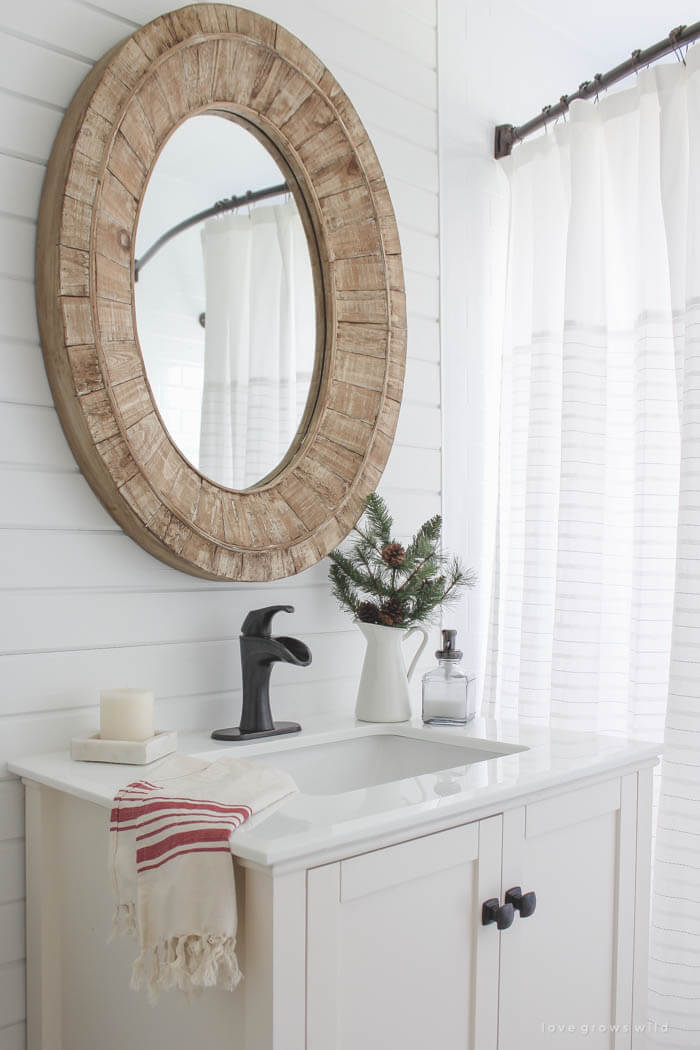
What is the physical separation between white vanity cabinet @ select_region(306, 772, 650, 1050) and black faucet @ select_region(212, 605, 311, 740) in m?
0.42

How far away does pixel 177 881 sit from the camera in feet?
3.04

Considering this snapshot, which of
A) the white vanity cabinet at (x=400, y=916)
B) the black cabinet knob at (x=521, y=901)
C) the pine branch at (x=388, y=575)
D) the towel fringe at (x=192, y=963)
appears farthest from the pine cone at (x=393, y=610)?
the towel fringe at (x=192, y=963)

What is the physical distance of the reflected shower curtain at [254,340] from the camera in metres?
1.47

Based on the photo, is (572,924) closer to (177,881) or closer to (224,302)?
(177,881)

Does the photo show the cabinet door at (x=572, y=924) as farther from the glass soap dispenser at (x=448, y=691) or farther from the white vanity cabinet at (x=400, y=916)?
the glass soap dispenser at (x=448, y=691)

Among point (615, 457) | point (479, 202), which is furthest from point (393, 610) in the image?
point (479, 202)

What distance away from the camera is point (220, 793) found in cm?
103

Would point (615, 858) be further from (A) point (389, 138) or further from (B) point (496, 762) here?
(A) point (389, 138)

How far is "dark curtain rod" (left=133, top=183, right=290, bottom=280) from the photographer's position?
4.57ft

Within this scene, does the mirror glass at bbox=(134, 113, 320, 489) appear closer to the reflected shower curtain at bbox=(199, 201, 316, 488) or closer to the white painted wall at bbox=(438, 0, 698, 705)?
the reflected shower curtain at bbox=(199, 201, 316, 488)

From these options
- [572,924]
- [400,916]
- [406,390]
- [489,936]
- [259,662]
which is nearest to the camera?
[400,916]

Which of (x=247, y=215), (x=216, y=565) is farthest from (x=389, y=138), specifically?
(x=216, y=565)

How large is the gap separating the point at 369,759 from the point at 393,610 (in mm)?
256

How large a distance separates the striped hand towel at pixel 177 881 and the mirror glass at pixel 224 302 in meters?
0.62
